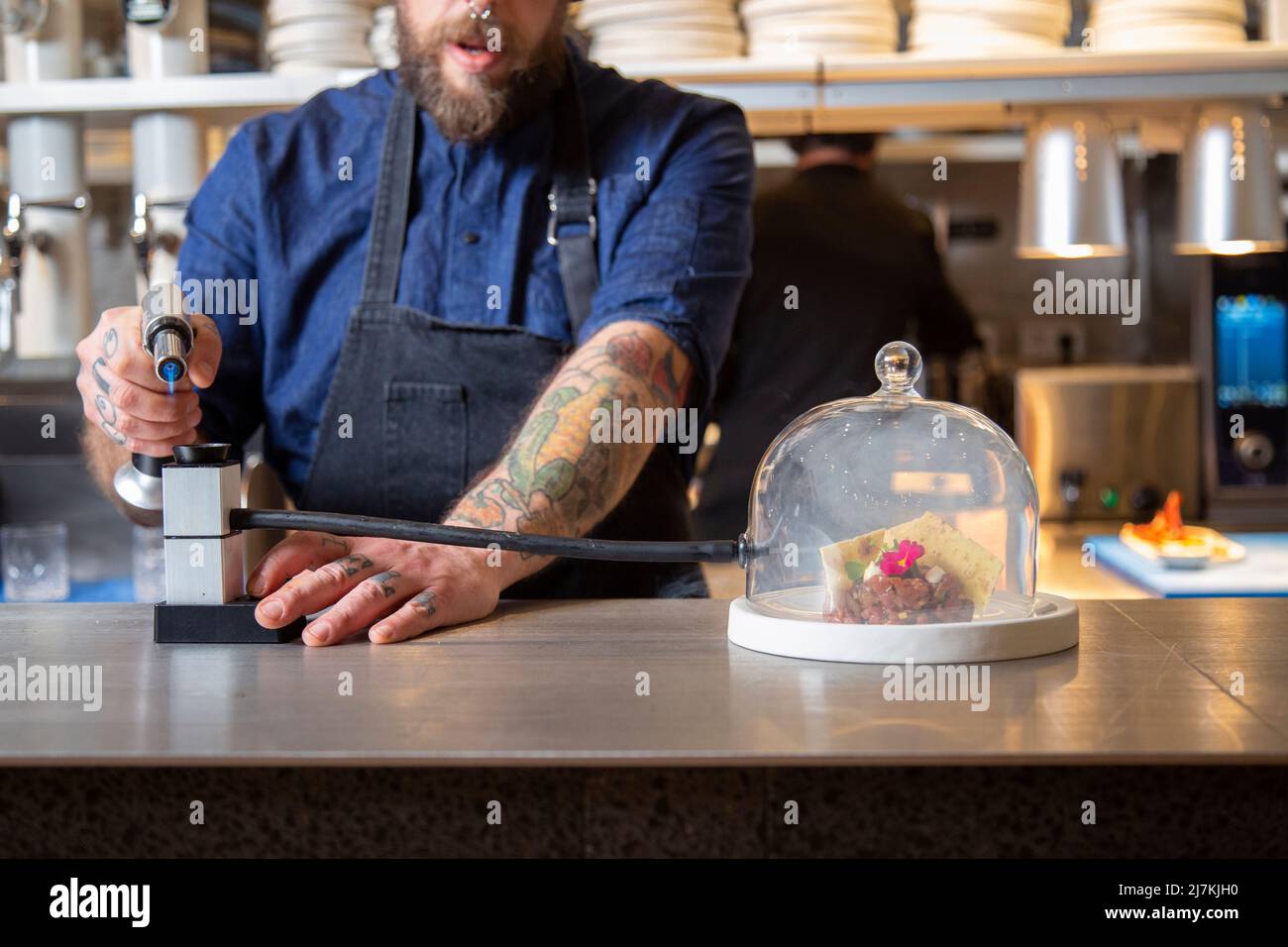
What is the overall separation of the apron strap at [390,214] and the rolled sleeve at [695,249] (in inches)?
10.4

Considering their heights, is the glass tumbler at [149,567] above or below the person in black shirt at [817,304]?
below

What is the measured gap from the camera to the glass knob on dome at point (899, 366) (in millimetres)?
1239

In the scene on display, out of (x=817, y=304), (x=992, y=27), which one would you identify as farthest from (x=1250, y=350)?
(x=992, y=27)

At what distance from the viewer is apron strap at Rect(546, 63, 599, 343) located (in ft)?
5.82

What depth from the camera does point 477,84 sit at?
1.74m

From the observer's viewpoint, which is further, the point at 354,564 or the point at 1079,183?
the point at 1079,183

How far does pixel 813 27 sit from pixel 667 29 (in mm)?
265

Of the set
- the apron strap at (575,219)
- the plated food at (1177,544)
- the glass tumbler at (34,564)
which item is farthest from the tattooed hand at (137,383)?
the plated food at (1177,544)

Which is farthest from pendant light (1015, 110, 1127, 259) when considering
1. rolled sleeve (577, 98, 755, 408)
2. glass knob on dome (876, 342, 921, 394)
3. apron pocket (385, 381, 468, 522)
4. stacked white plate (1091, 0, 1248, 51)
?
glass knob on dome (876, 342, 921, 394)

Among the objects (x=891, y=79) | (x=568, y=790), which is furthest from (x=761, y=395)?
(x=568, y=790)

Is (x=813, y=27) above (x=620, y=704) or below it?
above

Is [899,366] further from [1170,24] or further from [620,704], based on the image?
[1170,24]

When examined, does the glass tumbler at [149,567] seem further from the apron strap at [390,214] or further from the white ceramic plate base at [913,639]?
the white ceramic plate base at [913,639]
